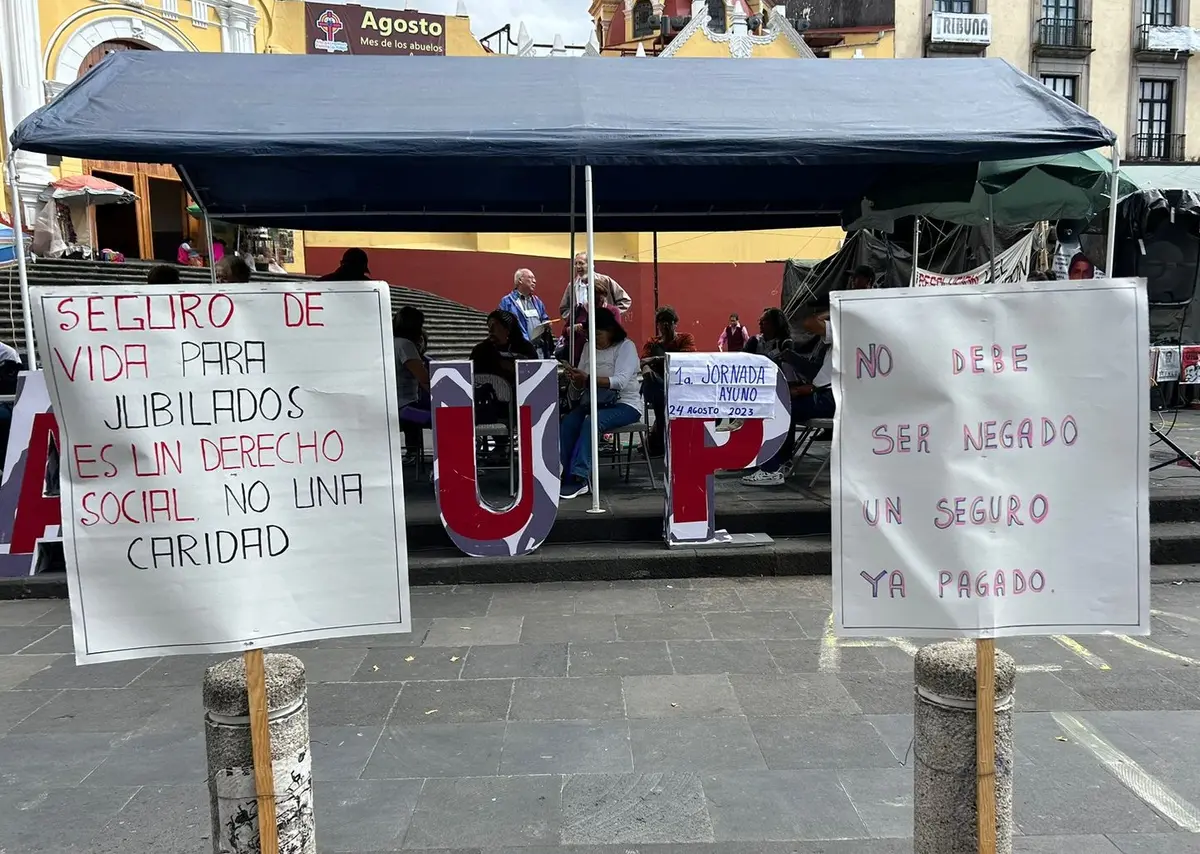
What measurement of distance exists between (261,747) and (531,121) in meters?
4.36

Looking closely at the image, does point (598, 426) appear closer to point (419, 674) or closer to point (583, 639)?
point (583, 639)

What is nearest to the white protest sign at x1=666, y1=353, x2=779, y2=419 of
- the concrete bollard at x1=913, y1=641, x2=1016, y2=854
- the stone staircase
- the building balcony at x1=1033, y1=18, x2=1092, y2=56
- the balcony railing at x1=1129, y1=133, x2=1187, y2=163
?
the concrete bollard at x1=913, y1=641, x2=1016, y2=854

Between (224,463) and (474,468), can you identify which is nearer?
(224,463)

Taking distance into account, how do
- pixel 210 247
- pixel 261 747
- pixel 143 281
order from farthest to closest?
pixel 143 281
pixel 210 247
pixel 261 747

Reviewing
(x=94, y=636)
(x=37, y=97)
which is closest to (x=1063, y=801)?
(x=94, y=636)

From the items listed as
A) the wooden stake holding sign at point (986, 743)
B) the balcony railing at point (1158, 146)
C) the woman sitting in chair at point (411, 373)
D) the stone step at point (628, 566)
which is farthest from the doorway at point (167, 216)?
the balcony railing at point (1158, 146)

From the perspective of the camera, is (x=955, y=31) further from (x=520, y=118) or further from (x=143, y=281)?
(x=520, y=118)

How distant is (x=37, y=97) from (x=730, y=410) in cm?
1557

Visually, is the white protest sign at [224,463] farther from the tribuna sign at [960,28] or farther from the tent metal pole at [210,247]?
the tribuna sign at [960,28]

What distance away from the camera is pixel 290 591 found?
7.51 ft

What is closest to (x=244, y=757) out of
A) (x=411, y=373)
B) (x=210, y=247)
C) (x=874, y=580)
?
(x=874, y=580)

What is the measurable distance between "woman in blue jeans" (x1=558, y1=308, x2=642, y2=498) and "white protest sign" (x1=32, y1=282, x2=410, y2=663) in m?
4.01

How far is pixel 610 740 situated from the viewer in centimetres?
341

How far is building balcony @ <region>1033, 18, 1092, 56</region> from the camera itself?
2722cm
